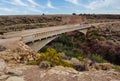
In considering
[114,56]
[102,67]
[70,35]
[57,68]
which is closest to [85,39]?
[70,35]

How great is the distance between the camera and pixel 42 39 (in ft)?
86.5

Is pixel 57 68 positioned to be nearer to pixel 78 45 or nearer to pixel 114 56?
pixel 114 56

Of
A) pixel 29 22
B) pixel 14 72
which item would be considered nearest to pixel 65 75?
pixel 14 72

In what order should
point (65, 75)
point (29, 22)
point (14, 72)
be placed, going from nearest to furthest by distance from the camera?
point (65, 75) → point (14, 72) → point (29, 22)

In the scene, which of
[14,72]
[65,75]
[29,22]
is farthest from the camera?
A: [29,22]

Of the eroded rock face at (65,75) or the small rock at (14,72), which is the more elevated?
the small rock at (14,72)

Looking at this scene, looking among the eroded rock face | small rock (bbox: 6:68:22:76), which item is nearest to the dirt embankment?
small rock (bbox: 6:68:22:76)

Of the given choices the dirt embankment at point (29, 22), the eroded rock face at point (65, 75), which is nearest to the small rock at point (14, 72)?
the eroded rock face at point (65, 75)

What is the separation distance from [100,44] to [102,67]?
106 ft

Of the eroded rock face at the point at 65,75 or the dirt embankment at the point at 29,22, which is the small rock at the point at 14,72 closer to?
the eroded rock face at the point at 65,75

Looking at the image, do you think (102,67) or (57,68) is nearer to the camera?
(57,68)

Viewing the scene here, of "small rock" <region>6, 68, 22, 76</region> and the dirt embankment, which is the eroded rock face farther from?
the dirt embankment

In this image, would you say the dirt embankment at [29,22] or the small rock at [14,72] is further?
the dirt embankment at [29,22]

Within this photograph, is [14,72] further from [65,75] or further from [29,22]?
[29,22]
